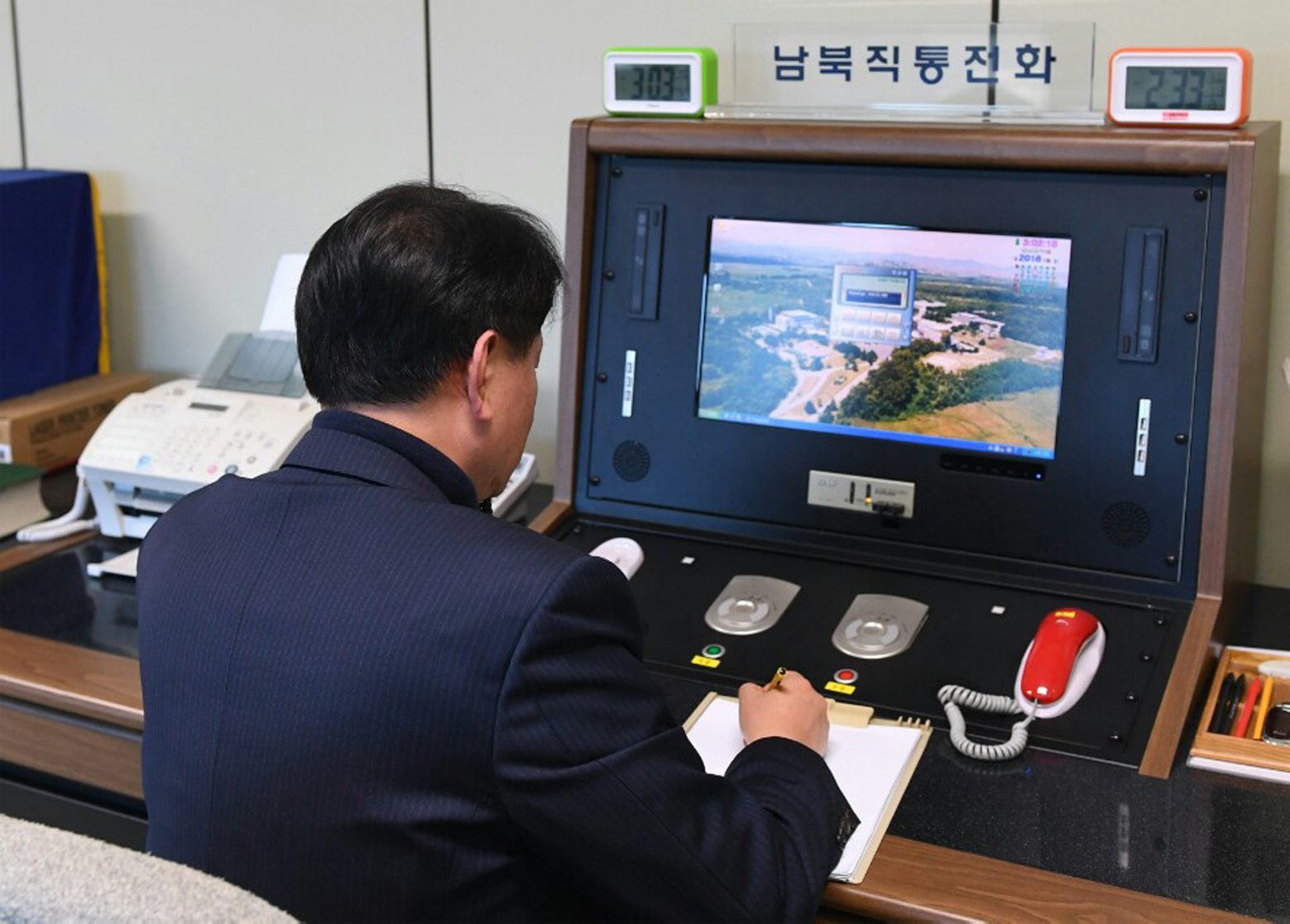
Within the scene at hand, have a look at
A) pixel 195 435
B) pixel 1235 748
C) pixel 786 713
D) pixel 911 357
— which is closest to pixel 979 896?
pixel 786 713

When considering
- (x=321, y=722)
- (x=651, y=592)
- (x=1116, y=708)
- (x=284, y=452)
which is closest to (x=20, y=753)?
(x=284, y=452)

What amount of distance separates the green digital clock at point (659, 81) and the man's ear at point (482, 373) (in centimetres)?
75

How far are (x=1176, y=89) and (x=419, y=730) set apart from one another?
1097 mm

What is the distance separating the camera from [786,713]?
51.1 inches

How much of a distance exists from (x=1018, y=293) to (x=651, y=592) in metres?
0.55

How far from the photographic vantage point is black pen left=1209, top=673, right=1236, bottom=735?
145 centimetres

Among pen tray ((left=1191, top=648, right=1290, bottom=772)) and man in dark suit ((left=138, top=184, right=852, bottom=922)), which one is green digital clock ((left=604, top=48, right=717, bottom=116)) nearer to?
man in dark suit ((left=138, top=184, right=852, bottom=922))

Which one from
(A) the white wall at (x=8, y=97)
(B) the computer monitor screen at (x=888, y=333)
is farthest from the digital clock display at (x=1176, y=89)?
(A) the white wall at (x=8, y=97)

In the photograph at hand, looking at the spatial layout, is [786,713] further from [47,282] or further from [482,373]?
[47,282]

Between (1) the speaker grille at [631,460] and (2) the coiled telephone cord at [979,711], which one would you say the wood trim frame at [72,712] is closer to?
(1) the speaker grille at [631,460]

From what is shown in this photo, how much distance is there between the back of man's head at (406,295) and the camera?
3.71 feet

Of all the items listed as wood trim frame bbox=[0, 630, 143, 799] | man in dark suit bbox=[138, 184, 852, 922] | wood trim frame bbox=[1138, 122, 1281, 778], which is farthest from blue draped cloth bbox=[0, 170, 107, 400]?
wood trim frame bbox=[1138, 122, 1281, 778]

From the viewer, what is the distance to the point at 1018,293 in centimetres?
164

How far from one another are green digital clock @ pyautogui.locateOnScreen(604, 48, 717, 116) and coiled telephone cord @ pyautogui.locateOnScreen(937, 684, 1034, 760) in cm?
80
